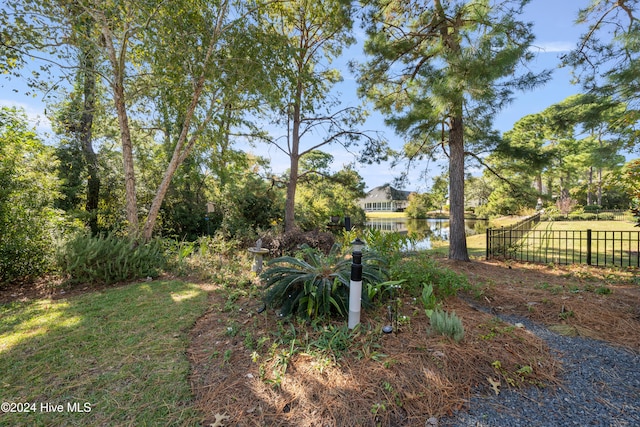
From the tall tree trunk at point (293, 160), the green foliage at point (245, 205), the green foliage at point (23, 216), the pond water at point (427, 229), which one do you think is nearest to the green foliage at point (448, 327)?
the green foliage at point (23, 216)

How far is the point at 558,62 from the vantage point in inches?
201

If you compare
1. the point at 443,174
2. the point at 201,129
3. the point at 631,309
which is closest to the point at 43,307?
the point at 201,129

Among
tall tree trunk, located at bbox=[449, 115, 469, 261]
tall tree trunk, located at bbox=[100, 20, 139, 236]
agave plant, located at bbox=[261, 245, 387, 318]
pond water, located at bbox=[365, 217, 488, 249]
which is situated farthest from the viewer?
pond water, located at bbox=[365, 217, 488, 249]

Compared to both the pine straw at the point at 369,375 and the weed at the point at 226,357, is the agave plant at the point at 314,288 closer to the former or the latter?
the pine straw at the point at 369,375

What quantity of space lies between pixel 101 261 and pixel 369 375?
4564 mm

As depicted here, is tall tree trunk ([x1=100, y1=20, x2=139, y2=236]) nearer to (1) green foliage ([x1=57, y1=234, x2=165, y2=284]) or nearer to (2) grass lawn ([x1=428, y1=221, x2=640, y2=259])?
(1) green foliage ([x1=57, y1=234, x2=165, y2=284])

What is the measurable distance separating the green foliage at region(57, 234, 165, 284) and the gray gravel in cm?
482

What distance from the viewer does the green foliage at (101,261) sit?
3988 mm

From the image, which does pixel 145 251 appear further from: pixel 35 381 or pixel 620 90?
pixel 620 90

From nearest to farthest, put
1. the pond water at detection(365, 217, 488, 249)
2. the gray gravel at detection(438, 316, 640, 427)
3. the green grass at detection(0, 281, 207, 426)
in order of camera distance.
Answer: the gray gravel at detection(438, 316, 640, 427)
the green grass at detection(0, 281, 207, 426)
the pond water at detection(365, 217, 488, 249)

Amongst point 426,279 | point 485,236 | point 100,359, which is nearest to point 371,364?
point 426,279

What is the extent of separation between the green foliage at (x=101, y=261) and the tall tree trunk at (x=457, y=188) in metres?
6.26

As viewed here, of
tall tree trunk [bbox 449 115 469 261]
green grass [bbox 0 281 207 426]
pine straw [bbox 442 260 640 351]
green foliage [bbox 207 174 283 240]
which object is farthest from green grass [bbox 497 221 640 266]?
green foliage [bbox 207 174 283 240]

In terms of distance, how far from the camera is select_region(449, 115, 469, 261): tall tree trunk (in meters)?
6.02
